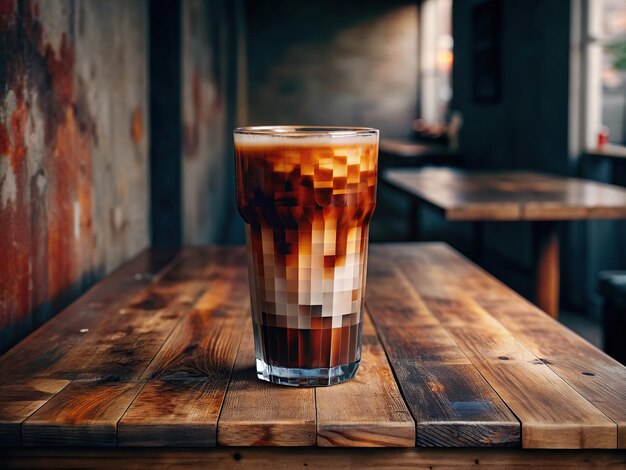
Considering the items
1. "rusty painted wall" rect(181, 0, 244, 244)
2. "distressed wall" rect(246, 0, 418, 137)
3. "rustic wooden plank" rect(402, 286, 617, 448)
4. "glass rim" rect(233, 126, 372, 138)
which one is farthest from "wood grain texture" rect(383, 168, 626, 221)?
"distressed wall" rect(246, 0, 418, 137)

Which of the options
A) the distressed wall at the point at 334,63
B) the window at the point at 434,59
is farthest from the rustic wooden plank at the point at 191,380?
the distressed wall at the point at 334,63

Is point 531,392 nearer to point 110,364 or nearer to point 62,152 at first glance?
point 110,364

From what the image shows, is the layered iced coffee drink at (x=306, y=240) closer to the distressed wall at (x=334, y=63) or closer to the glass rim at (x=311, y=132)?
the glass rim at (x=311, y=132)

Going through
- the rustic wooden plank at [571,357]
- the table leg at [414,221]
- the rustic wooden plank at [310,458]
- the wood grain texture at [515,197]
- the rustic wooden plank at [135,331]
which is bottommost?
the table leg at [414,221]

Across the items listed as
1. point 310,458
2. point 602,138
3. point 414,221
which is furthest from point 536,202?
point 414,221

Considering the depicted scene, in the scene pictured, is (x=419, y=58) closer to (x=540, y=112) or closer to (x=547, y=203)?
(x=540, y=112)

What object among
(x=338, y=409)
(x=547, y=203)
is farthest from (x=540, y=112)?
(x=338, y=409)

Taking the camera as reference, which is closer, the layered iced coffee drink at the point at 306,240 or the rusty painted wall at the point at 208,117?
the layered iced coffee drink at the point at 306,240
